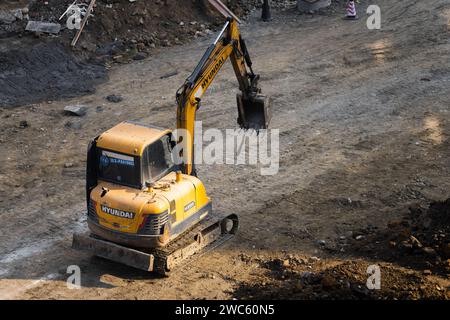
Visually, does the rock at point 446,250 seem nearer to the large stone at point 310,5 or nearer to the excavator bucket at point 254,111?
the excavator bucket at point 254,111

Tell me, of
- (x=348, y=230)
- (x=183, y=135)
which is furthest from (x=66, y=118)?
(x=348, y=230)

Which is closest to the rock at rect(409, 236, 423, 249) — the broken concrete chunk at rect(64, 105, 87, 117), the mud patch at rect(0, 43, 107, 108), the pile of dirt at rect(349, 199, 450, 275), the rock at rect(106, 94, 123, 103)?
the pile of dirt at rect(349, 199, 450, 275)

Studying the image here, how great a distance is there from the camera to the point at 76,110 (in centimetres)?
2112

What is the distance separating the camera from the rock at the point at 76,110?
2112 centimetres

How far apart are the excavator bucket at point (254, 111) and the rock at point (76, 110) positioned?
19.9 feet

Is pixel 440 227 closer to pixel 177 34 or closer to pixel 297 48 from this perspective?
pixel 297 48

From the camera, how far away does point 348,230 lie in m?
15.8

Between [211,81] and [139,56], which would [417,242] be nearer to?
[211,81]

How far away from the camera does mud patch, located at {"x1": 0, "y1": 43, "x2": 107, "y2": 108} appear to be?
22.3 meters

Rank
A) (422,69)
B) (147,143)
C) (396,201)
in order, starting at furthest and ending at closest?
(422,69) < (396,201) < (147,143)

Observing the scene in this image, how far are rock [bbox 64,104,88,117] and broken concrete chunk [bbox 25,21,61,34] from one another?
151 inches

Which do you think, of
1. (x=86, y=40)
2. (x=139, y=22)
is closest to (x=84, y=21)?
(x=86, y=40)

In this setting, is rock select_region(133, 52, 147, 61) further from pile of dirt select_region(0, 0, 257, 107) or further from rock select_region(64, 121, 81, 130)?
rock select_region(64, 121, 81, 130)

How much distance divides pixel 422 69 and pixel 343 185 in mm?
6787
